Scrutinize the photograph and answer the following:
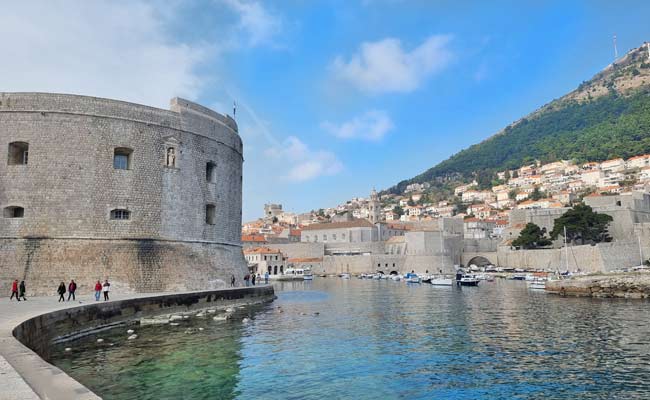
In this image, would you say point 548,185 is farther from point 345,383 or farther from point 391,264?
point 345,383

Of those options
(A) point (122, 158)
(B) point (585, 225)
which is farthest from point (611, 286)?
(A) point (122, 158)

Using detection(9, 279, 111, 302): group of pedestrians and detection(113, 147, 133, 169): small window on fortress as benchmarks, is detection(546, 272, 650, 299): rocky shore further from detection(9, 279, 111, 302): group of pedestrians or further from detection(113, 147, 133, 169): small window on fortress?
detection(9, 279, 111, 302): group of pedestrians

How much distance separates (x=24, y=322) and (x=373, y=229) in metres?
70.5

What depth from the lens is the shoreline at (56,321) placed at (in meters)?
5.06

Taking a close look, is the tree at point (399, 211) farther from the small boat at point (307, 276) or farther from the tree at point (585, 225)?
the tree at point (585, 225)

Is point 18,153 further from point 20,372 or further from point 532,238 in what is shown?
point 532,238

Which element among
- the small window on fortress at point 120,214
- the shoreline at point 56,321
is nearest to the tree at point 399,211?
the shoreline at point 56,321

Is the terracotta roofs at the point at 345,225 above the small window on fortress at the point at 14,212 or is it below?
above

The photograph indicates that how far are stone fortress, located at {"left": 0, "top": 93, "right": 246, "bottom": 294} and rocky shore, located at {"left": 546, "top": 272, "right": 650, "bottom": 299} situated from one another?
824 inches

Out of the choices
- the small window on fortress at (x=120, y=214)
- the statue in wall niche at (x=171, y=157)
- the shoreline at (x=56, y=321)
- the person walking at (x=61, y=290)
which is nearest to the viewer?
the shoreline at (x=56, y=321)

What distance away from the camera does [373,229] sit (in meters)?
78.9

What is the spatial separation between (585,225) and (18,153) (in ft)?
163

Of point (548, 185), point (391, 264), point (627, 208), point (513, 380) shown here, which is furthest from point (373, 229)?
point (513, 380)

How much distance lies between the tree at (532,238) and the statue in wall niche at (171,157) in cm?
4699
